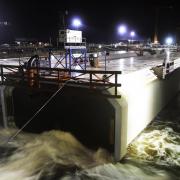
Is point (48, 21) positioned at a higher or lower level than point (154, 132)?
higher

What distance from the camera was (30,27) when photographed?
77250 mm

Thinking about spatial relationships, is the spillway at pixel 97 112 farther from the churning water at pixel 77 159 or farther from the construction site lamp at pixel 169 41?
the construction site lamp at pixel 169 41

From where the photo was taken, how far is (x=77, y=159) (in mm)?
13797

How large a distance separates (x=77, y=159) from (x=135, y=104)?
4.68 meters

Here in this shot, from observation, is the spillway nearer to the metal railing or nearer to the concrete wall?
the concrete wall

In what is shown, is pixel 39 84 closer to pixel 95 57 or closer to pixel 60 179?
pixel 60 179

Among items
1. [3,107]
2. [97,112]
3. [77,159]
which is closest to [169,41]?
[3,107]

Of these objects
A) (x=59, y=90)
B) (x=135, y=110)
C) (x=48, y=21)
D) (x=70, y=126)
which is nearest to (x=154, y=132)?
(x=135, y=110)

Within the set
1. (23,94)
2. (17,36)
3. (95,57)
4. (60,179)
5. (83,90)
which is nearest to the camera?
(60,179)

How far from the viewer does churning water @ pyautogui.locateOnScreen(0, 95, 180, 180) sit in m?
12.5

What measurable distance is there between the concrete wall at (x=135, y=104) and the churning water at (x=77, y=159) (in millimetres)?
829

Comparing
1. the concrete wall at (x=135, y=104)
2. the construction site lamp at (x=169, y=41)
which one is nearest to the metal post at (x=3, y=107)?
the concrete wall at (x=135, y=104)

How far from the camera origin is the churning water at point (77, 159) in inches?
492

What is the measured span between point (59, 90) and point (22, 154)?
425 cm
